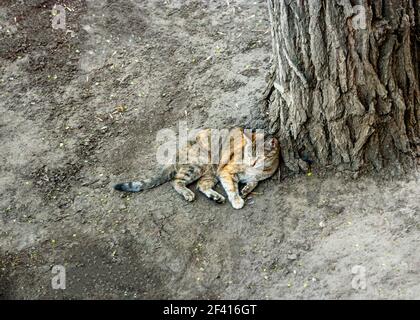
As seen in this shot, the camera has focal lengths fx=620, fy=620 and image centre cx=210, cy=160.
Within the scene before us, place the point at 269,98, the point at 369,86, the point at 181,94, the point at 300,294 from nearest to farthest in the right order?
the point at 300,294 → the point at 369,86 → the point at 269,98 → the point at 181,94

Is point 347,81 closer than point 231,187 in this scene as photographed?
Yes

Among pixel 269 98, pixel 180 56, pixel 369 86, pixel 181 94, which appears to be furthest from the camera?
pixel 180 56

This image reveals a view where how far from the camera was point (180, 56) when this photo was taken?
23.1 feet

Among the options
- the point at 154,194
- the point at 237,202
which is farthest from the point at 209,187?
the point at 154,194

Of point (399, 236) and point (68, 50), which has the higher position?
point (68, 50)

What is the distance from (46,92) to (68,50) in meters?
0.73

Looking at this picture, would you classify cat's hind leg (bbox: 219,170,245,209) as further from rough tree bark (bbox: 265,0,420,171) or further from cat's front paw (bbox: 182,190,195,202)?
rough tree bark (bbox: 265,0,420,171)

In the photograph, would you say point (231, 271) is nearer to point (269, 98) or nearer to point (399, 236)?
point (399, 236)

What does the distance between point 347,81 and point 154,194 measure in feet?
6.30

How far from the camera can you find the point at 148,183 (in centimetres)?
554

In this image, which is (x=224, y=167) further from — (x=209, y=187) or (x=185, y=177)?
(x=185, y=177)

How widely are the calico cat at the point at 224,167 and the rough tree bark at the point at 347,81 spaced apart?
23 centimetres

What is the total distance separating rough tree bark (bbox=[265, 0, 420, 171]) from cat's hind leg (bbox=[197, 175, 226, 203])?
0.67 m

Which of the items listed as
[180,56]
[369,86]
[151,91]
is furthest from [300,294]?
[180,56]
